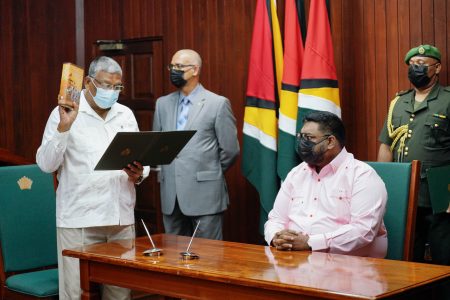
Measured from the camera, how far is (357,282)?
2336mm

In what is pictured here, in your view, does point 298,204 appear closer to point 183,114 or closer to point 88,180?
point 88,180

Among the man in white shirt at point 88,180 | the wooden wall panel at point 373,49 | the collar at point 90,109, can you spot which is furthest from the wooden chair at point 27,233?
the wooden wall panel at point 373,49

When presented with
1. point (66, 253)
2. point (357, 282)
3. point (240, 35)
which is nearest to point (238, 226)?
point (240, 35)

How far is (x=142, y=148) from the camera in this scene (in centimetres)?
331

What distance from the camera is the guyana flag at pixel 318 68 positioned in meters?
4.68

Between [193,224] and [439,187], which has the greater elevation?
[439,187]

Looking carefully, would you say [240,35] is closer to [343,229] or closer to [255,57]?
[255,57]

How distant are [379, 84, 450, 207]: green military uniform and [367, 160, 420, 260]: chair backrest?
929mm

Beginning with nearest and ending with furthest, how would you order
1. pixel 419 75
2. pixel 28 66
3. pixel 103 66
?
pixel 103 66 → pixel 419 75 → pixel 28 66

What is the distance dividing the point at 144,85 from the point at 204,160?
1658 millimetres

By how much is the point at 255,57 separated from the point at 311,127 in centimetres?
178

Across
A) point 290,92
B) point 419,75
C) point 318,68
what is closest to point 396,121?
point 419,75

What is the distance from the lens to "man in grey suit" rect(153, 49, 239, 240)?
4746mm

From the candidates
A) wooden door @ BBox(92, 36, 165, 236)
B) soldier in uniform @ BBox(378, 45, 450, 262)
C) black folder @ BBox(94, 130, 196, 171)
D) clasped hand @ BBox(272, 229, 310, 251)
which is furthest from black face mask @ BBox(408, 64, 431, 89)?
wooden door @ BBox(92, 36, 165, 236)
